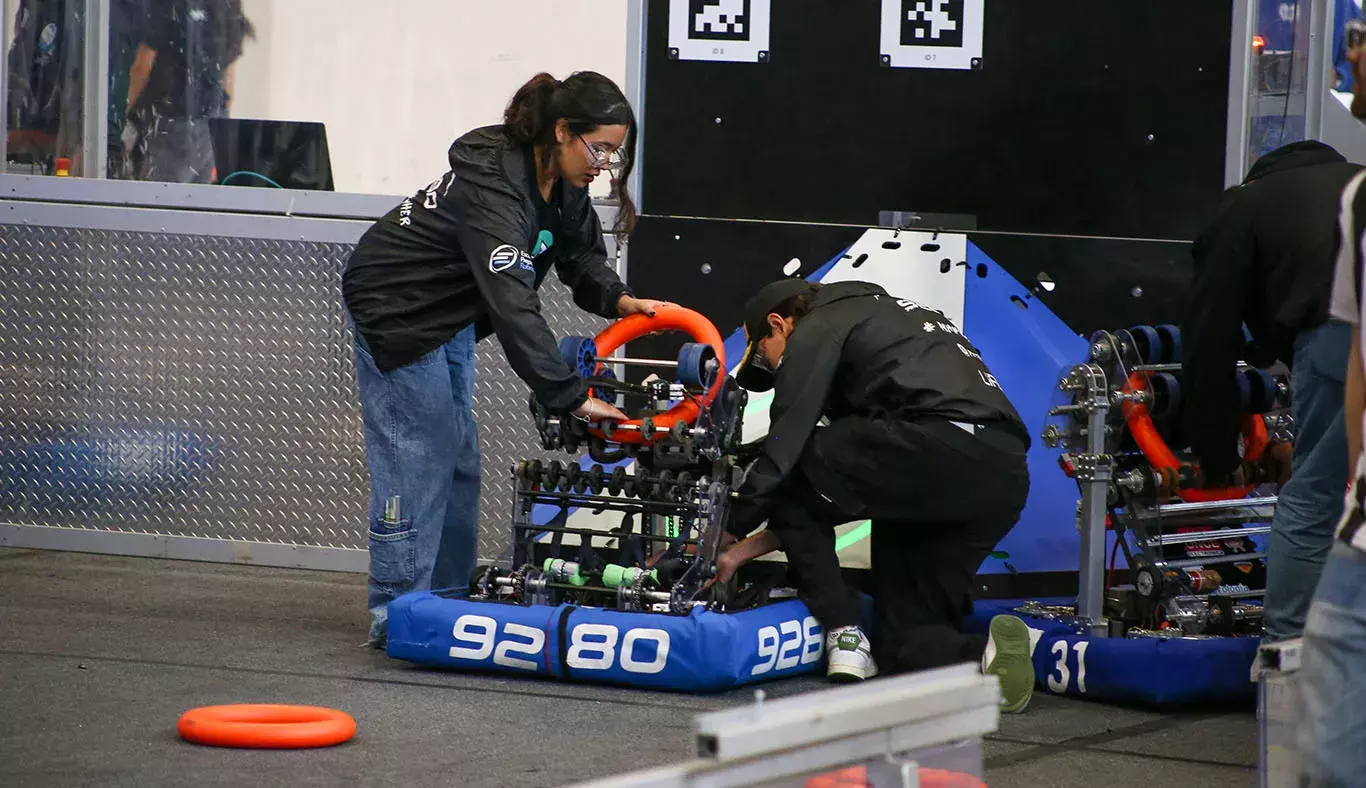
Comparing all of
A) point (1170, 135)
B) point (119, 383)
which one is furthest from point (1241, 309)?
point (119, 383)

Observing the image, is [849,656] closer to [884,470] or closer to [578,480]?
[884,470]

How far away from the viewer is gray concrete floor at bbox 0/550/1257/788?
13.3 feet

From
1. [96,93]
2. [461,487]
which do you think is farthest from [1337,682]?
[96,93]

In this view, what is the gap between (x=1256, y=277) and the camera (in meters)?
5.18

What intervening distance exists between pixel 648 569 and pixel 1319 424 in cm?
199

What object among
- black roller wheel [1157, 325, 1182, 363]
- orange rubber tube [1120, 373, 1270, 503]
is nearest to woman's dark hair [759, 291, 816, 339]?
orange rubber tube [1120, 373, 1270, 503]

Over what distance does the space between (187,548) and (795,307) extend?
127 inches

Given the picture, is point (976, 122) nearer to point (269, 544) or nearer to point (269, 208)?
point (269, 208)

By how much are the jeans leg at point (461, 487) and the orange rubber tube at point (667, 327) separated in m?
0.46

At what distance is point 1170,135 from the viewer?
6.78m

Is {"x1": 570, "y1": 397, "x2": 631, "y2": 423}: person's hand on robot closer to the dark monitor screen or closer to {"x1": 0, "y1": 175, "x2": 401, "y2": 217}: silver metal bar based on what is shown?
{"x1": 0, "y1": 175, "x2": 401, "y2": 217}: silver metal bar

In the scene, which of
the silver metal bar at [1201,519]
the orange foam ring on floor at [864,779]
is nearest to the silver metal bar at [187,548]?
the silver metal bar at [1201,519]

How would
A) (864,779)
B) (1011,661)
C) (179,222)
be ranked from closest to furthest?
1. (864,779)
2. (1011,661)
3. (179,222)

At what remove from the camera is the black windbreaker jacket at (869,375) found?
5.29 metres
